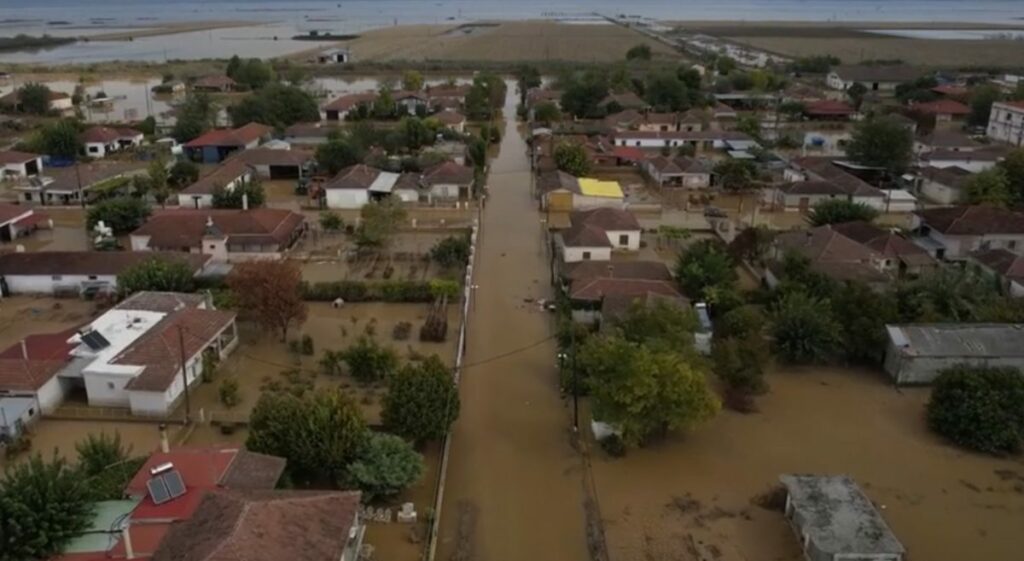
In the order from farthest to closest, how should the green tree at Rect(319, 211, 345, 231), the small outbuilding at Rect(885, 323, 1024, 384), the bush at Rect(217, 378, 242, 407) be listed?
the green tree at Rect(319, 211, 345, 231)
the small outbuilding at Rect(885, 323, 1024, 384)
the bush at Rect(217, 378, 242, 407)

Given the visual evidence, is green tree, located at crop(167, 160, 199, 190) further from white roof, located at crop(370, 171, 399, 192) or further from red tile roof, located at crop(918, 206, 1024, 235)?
red tile roof, located at crop(918, 206, 1024, 235)

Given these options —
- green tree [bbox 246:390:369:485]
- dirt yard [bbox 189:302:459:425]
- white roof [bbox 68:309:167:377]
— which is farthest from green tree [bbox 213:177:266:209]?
green tree [bbox 246:390:369:485]

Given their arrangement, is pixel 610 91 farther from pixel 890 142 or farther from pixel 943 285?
pixel 943 285

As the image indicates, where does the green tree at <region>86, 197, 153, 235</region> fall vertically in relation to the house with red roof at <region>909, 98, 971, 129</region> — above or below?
below

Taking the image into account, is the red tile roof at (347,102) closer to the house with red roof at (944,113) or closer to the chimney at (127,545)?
the house with red roof at (944,113)

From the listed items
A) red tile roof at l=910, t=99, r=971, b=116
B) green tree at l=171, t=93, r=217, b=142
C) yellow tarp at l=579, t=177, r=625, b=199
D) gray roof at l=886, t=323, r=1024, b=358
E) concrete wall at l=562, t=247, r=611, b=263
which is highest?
red tile roof at l=910, t=99, r=971, b=116

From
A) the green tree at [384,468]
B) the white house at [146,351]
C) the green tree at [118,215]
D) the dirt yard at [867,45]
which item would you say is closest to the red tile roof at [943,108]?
the dirt yard at [867,45]

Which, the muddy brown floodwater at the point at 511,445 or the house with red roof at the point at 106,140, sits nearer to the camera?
the muddy brown floodwater at the point at 511,445

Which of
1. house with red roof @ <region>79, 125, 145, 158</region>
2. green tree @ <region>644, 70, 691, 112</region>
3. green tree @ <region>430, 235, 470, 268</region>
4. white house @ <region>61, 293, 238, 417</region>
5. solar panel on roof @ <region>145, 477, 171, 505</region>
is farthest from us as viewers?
green tree @ <region>644, 70, 691, 112</region>
